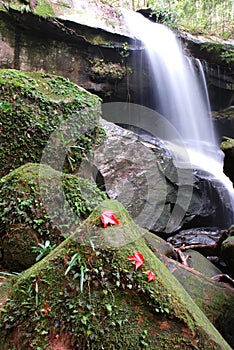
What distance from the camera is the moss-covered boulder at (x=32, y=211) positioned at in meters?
2.09

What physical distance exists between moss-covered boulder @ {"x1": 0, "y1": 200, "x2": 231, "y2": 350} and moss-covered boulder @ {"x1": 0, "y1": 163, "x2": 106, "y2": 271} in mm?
632

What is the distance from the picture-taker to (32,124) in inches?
112

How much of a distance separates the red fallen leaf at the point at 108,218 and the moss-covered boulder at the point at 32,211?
66 centimetres

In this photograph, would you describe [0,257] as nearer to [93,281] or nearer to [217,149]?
[93,281]

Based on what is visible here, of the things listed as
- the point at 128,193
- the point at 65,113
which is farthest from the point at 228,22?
the point at 65,113

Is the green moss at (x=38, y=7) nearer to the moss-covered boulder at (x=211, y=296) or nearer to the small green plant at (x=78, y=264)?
the moss-covered boulder at (x=211, y=296)

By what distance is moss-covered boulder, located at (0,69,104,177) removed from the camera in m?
2.76

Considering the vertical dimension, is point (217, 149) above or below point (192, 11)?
below

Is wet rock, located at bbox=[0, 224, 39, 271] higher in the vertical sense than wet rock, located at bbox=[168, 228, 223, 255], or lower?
higher

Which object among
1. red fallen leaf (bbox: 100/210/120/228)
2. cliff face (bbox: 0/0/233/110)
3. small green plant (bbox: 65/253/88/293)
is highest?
cliff face (bbox: 0/0/233/110)

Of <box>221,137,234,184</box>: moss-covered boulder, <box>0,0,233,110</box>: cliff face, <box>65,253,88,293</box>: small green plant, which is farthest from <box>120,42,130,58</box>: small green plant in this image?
<box>65,253,88,293</box>: small green plant

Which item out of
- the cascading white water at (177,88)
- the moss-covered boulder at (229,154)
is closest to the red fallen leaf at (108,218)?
the moss-covered boulder at (229,154)

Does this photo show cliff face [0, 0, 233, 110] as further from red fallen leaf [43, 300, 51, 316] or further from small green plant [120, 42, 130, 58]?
red fallen leaf [43, 300, 51, 316]

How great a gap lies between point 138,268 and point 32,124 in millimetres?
1941
